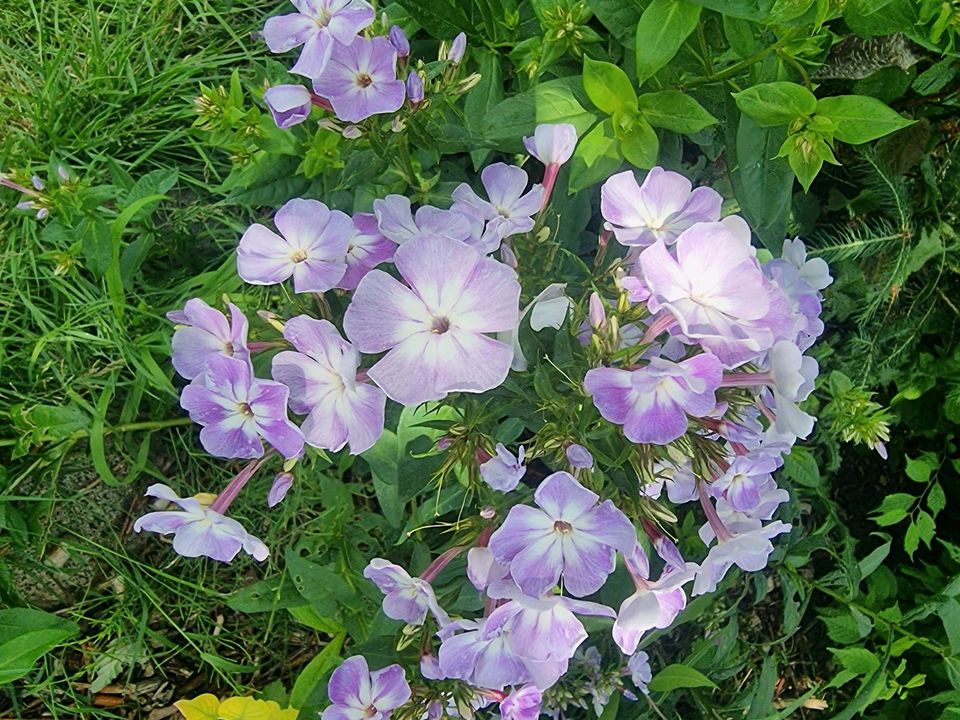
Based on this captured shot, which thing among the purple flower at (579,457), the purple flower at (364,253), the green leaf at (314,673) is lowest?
the green leaf at (314,673)

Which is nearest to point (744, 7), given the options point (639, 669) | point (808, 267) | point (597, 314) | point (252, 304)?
point (808, 267)

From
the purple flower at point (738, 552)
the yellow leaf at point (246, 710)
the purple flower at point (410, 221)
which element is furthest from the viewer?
the yellow leaf at point (246, 710)

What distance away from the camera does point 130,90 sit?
1.73 m

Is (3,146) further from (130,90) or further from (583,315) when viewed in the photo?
(583,315)

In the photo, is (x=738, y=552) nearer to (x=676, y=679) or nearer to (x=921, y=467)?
(x=676, y=679)

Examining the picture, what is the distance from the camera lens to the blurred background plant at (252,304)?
1345mm

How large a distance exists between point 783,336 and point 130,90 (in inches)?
56.6

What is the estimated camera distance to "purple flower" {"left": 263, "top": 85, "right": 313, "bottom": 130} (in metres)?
0.99

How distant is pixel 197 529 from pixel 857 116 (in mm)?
967

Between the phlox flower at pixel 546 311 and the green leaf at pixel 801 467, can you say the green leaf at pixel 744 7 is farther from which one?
the green leaf at pixel 801 467

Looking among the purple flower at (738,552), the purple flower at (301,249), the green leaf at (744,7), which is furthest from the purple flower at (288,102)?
the purple flower at (738,552)

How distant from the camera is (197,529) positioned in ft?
3.31

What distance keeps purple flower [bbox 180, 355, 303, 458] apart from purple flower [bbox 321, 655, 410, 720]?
0.32 m

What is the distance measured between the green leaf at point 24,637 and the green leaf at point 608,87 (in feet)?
3.83
